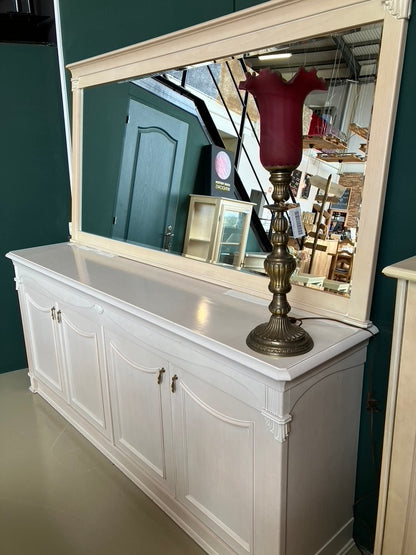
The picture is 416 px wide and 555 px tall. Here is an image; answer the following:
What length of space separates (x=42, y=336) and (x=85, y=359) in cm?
50

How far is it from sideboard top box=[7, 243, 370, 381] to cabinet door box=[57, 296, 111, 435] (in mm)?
155

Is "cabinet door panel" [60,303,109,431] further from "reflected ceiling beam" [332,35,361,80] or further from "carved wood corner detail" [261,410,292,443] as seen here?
"reflected ceiling beam" [332,35,361,80]

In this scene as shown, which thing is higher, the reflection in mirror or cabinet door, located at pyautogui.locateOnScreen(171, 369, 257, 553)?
the reflection in mirror

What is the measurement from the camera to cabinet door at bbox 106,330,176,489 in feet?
4.68

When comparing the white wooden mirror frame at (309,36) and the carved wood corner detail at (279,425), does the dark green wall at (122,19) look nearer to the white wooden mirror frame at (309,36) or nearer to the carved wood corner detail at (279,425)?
the white wooden mirror frame at (309,36)

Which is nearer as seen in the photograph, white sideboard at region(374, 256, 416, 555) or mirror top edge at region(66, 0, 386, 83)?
white sideboard at region(374, 256, 416, 555)

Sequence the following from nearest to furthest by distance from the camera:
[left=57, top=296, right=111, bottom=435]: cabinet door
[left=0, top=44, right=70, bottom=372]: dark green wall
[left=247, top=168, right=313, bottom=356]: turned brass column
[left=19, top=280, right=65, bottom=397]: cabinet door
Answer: [left=247, top=168, right=313, bottom=356]: turned brass column → [left=57, top=296, right=111, bottom=435]: cabinet door → [left=19, top=280, right=65, bottom=397]: cabinet door → [left=0, top=44, right=70, bottom=372]: dark green wall

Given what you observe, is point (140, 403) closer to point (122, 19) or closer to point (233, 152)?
point (233, 152)

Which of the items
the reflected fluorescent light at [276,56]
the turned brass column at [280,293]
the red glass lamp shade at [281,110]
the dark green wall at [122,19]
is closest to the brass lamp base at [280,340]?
the turned brass column at [280,293]

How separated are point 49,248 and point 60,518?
1453mm

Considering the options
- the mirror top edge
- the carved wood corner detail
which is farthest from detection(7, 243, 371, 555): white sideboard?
the mirror top edge

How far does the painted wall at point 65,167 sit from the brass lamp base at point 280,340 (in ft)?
1.07

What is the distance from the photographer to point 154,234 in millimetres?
1875

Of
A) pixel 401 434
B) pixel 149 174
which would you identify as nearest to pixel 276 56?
pixel 149 174
